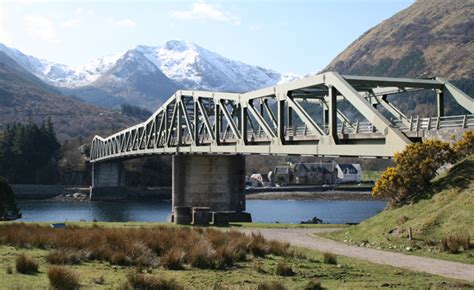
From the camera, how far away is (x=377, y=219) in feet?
104

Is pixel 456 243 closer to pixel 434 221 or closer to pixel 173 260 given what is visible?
pixel 434 221

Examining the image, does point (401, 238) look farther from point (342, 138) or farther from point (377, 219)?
point (342, 138)

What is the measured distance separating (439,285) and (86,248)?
37.8ft

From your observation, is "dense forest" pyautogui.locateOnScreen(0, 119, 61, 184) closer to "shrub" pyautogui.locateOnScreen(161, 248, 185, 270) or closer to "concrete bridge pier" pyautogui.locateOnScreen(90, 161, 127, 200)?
"concrete bridge pier" pyautogui.locateOnScreen(90, 161, 127, 200)

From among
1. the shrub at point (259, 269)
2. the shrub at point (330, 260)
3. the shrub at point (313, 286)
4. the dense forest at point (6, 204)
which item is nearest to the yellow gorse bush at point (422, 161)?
the shrub at point (330, 260)

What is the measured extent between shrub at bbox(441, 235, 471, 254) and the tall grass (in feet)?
19.8

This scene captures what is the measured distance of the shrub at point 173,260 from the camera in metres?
20.0

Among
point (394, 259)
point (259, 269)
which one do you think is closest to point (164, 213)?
point (394, 259)

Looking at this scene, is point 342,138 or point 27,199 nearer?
point 342,138

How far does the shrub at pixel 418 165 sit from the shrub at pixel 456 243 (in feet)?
17.6

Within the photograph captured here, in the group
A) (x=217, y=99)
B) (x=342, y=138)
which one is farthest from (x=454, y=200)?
(x=217, y=99)

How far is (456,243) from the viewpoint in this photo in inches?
966

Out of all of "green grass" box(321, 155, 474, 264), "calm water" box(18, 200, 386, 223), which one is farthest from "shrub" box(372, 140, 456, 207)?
"calm water" box(18, 200, 386, 223)

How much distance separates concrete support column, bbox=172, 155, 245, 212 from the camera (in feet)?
232
